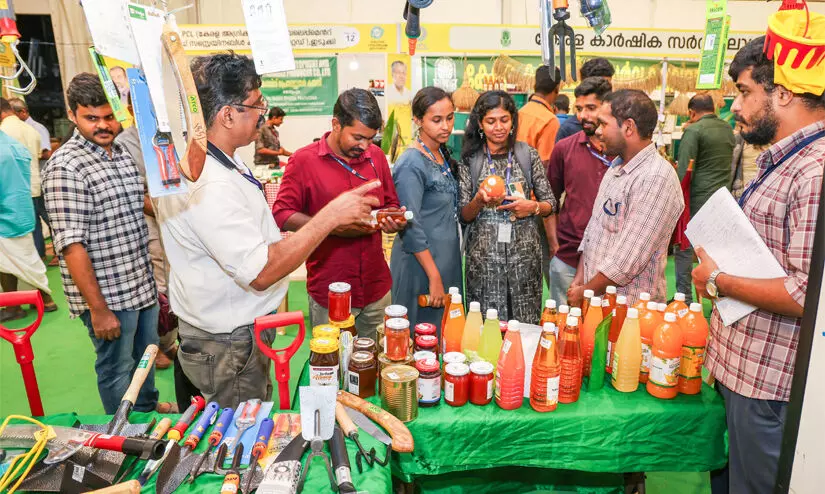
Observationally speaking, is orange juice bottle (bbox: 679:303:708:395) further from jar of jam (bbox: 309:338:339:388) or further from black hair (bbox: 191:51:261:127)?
black hair (bbox: 191:51:261:127)

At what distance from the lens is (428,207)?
2.81m

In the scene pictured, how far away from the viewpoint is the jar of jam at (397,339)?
5.52ft

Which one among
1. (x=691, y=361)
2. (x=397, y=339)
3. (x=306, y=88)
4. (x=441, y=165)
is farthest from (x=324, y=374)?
(x=306, y=88)

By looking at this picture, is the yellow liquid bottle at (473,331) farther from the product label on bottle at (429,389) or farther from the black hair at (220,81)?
the black hair at (220,81)

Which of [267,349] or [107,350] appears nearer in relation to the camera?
[267,349]

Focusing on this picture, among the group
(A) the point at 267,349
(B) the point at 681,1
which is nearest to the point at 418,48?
(B) the point at 681,1

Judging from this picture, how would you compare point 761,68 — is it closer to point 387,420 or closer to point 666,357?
point 666,357

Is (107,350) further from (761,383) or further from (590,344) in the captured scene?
(761,383)

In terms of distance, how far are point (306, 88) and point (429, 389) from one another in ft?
21.4

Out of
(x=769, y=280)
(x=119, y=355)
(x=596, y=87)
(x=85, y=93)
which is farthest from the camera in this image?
(x=596, y=87)

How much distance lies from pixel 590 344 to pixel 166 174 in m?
1.47

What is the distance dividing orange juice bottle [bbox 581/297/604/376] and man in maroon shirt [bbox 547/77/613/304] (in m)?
1.03

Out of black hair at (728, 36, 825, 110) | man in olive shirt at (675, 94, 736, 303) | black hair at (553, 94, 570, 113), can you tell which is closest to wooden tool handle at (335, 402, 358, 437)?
black hair at (728, 36, 825, 110)

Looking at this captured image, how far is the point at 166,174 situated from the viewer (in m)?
1.26
